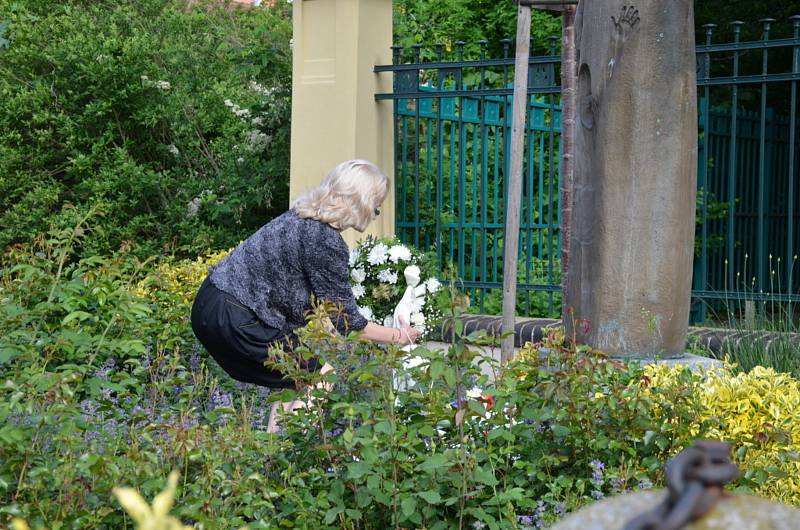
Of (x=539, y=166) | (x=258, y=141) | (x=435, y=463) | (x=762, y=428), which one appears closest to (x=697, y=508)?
(x=435, y=463)

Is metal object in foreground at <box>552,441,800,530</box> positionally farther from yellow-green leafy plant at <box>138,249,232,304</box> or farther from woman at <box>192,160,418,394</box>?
yellow-green leafy plant at <box>138,249,232,304</box>

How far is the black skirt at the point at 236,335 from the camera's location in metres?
4.01

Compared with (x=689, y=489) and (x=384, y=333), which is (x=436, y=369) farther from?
(x=689, y=489)

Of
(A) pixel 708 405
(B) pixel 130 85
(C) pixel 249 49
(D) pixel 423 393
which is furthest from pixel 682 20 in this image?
(B) pixel 130 85

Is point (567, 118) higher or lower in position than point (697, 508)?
higher

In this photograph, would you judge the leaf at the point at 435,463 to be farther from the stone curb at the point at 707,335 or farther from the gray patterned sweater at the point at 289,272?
the stone curb at the point at 707,335

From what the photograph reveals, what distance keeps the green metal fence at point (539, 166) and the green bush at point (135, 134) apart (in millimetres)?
1279

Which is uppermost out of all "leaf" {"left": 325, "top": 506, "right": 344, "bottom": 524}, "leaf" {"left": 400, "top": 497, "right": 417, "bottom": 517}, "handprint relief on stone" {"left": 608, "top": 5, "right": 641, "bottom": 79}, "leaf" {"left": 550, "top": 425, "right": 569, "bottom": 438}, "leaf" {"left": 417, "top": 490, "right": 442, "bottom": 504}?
"handprint relief on stone" {"left": 608, "top": 5, "right": 641, "bottom": 79}

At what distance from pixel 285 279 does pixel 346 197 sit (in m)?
0.42

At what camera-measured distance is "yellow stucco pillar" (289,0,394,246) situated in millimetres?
7246

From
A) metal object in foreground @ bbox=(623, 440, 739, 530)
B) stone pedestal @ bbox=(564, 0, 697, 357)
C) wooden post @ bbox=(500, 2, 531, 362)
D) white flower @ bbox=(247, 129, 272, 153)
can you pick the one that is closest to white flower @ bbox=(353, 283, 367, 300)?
wooden post @ bbox=(500, 2, 531, 362)

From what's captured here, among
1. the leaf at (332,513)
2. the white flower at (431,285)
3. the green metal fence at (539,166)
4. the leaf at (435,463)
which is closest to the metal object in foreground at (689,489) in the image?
the leaf at (435,463)

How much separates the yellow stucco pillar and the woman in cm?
315

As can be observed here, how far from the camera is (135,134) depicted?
9141 mm
